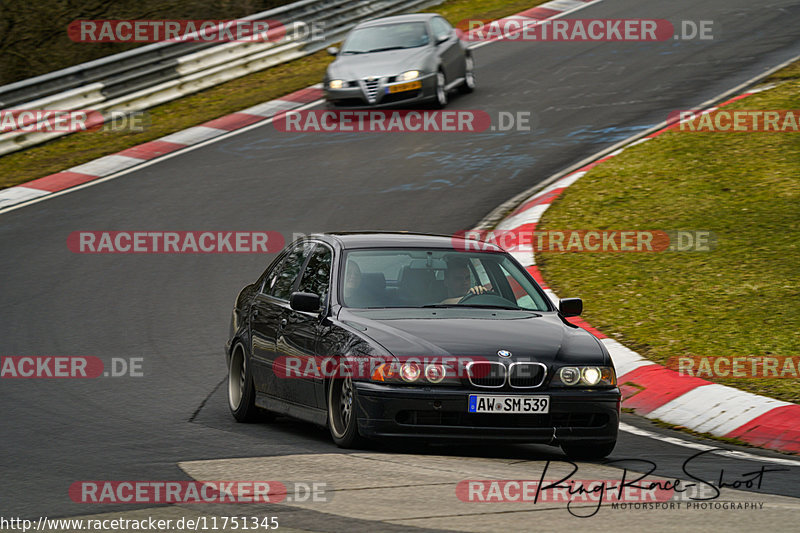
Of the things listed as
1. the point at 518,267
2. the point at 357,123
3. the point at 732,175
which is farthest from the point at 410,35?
the point at 518,267

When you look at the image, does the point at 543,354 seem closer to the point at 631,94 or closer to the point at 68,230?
the point at 68,230

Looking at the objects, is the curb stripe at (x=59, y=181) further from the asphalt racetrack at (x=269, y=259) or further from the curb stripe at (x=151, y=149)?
the curb stripe at (x=151, y=149)

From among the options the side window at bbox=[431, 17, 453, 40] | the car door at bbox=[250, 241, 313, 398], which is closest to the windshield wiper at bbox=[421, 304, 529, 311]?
the car door at bbox=[250, 241, 313, 398]

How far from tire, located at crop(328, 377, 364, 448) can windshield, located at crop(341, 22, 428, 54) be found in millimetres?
14489

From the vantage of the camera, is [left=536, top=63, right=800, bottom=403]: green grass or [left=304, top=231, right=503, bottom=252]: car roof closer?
[left=304, top=231, right=503, bottom=252]: car roof

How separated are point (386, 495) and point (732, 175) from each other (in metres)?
10.8

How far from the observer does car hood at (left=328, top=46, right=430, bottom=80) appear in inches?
806

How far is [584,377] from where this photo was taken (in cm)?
745

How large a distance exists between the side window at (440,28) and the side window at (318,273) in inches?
527

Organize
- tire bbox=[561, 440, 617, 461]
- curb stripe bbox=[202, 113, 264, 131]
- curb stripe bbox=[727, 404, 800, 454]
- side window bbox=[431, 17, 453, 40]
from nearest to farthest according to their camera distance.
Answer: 1. tire bbox=[561, 440, 617, 461]
2. curb stripe bbox=[727, 404, 800, 454]
3. curb stripe bbox=[202, 113, 264, 131]
4. side window bbox=[431, 17, 453, 40]

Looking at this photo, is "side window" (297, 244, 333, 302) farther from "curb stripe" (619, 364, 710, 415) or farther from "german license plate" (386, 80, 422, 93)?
"german license plate" (386, 80, 422, 93)

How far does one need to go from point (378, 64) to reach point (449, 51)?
5.37 feet

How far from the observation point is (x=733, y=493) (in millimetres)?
6359

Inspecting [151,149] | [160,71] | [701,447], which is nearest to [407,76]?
[151,149]
